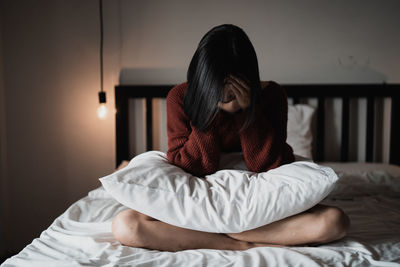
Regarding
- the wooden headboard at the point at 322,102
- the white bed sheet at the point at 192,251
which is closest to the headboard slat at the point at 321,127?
the wooden headboard at the point at 322,102

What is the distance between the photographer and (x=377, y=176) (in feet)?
4.73

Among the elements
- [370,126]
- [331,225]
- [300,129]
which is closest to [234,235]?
[331,225]

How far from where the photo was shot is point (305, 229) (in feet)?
2.58

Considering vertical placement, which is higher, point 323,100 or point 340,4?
point 340,4

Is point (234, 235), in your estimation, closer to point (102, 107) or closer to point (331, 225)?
point (331, 225)

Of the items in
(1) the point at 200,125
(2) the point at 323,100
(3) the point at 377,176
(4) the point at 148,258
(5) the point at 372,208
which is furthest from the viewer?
(2) the point at 323,100

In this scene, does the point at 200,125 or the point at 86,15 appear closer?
the point at 200,125

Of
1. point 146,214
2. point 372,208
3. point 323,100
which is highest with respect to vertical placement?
point 323,100

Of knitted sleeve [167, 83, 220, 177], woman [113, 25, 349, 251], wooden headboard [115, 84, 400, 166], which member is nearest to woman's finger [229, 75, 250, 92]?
woman [113, 25, 349, 251]

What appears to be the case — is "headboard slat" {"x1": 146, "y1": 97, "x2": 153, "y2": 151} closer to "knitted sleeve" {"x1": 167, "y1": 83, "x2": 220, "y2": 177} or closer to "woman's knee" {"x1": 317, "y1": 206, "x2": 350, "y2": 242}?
"knitted sleeve" {"x1": 167, "y1": 83, "x2": 220, "y2": 177}

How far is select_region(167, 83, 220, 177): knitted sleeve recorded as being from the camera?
96cm

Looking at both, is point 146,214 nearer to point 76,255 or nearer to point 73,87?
point 76,255

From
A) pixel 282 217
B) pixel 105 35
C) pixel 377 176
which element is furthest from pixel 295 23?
pixel 282 217

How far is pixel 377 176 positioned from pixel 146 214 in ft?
3.52
